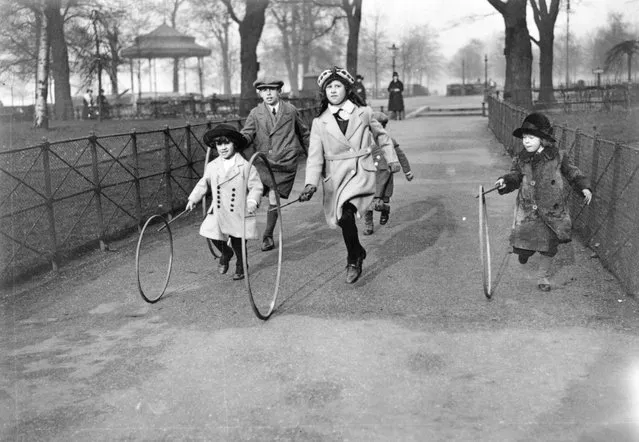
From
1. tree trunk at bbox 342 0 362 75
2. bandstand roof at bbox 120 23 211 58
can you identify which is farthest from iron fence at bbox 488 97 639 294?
bandstand roof at bbox 120 23 211 58

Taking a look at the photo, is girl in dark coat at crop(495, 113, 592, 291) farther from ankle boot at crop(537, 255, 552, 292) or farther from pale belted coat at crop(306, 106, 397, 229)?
pale belted coat at crop(306, 106, 397, 229)

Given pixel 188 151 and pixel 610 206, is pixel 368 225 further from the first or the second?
pixel 188 151

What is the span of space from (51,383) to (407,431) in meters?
2.34

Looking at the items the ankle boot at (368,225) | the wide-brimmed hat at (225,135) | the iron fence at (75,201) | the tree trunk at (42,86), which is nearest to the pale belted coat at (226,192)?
the wide-brimmed hat at (225,135)

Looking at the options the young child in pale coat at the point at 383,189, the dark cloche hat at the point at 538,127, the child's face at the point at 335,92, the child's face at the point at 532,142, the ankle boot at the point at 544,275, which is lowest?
the ankle boot at the point at 544,275

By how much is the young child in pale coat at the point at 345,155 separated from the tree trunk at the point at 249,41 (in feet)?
64.1

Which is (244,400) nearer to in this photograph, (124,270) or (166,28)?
(124,270)

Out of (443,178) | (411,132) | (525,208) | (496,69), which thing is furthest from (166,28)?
(496,69)

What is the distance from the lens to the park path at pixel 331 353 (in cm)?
426

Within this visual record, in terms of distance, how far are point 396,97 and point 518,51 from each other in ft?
24.2

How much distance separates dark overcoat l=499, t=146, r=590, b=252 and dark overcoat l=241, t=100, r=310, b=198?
103 inches

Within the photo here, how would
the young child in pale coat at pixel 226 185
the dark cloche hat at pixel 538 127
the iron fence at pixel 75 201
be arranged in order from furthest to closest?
the iron fence at pixel 75 201, the young child in pale coat at pixel 226 185, the dark cloche hat at pixel 538 127

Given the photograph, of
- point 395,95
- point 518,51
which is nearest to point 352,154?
point 518,51

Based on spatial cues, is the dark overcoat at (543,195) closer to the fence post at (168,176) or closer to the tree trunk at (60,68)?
the fence post at (168,176)
